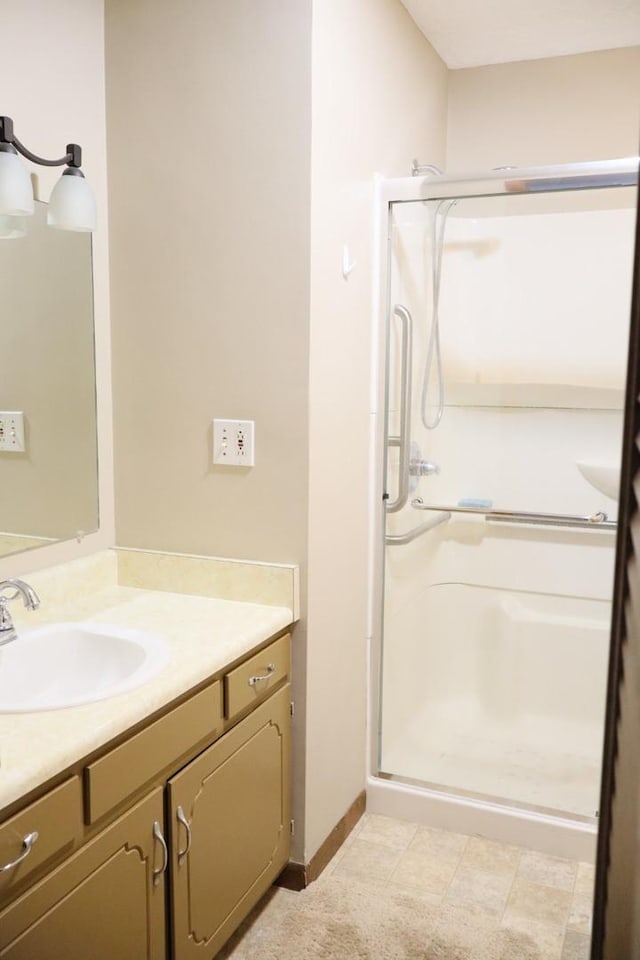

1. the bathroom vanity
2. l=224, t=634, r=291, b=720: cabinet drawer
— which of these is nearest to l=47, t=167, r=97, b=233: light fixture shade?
the bathroom vanity

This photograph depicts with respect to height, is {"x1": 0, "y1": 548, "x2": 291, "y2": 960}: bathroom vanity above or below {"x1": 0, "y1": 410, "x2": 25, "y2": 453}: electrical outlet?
below

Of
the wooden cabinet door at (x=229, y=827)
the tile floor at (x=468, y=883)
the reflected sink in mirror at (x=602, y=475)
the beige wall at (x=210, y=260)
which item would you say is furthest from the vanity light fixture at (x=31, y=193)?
the tile floor at (x=468, y=883)

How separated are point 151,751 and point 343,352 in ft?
3.90

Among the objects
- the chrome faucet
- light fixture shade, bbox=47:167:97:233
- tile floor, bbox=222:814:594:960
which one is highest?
light fixture shade, bbox=47:167:97:233

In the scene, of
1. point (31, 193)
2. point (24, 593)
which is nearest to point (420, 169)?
point (31, 193)

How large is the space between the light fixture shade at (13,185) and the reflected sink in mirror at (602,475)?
168 cm

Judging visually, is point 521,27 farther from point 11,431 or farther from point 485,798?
point 485,798

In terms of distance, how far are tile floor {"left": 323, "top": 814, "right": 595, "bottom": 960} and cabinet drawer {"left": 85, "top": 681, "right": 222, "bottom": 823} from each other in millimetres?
869

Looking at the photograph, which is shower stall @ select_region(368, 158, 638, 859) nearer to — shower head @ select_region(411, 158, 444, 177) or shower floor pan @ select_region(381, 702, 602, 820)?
shower floor pan @ select_region(381, 702, 602, 820)

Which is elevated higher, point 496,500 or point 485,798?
point 496,500

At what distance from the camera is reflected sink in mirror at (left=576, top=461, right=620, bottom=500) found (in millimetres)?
2448

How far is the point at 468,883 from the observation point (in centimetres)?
230

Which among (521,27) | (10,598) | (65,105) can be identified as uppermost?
(521,27)

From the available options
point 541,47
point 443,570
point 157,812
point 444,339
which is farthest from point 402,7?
point 157,812
